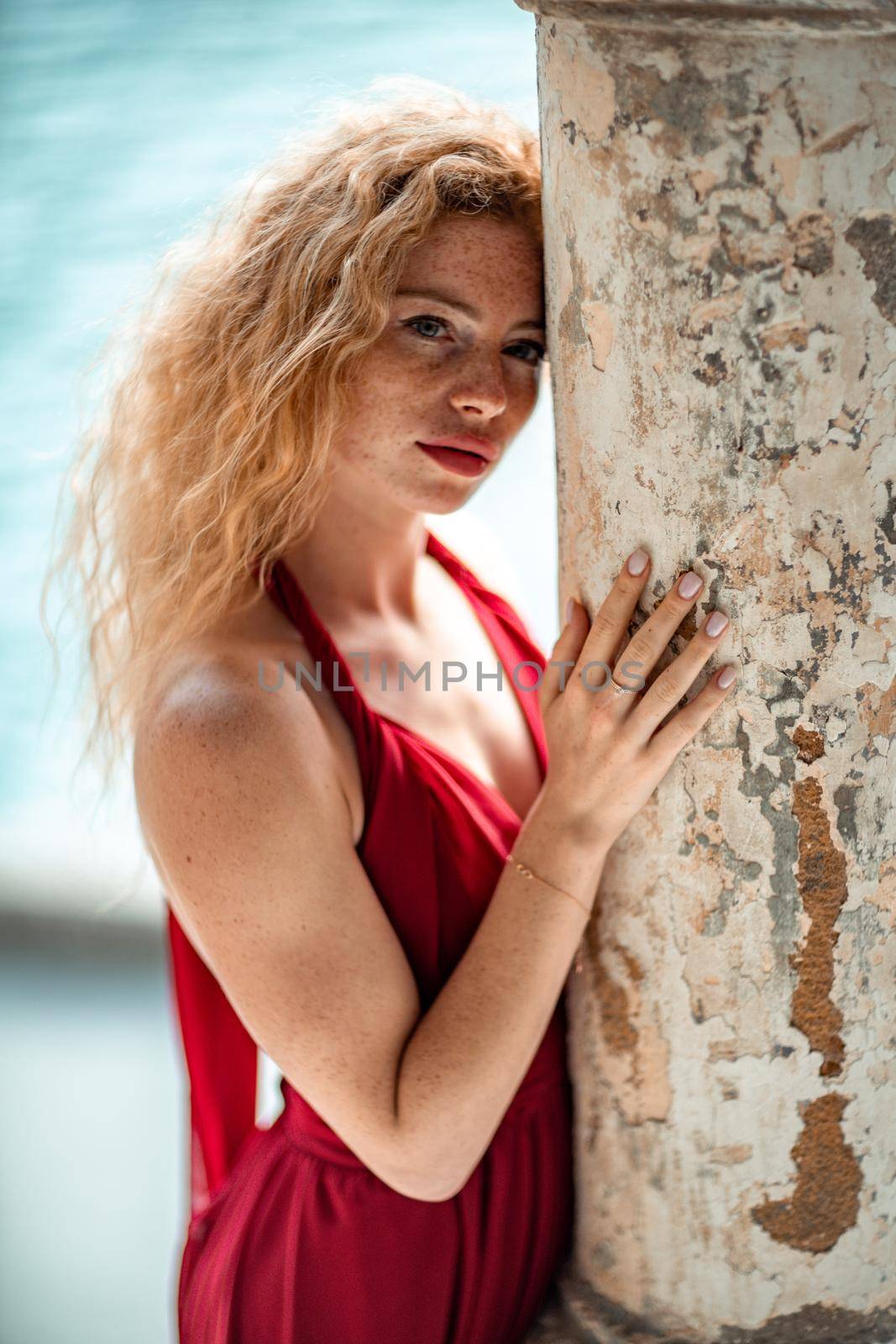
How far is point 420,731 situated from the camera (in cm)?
197

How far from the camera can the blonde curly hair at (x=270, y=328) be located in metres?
1.73

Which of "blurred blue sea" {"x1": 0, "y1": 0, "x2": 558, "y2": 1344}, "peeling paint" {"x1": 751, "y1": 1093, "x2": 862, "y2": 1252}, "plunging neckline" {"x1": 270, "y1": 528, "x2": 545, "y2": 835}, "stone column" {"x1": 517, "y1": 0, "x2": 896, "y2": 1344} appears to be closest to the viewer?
"stone column" {"x1": 517, "y1": 0, "x2": 896, "y2": 1344}

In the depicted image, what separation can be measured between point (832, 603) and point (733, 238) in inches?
14.0

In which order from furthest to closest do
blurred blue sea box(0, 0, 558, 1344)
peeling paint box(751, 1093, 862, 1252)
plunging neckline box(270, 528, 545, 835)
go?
1. blurred blue sea box(0, 0, 558, 1344)
2. plunging neckline box(270, 528, 545, 835)
3. peeling paint box(751, 1093, 862, 1252)

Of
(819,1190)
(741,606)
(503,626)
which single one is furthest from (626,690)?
(503,626)

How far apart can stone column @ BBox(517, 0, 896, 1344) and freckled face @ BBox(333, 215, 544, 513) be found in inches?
6.5

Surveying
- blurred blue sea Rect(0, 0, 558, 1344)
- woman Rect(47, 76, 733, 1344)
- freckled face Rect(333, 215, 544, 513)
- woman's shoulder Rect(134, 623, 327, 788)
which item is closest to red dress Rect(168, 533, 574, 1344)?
woman Rect(47, 76, 733, 1344)

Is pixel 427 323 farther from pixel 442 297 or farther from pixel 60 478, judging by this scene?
pixel 60 478

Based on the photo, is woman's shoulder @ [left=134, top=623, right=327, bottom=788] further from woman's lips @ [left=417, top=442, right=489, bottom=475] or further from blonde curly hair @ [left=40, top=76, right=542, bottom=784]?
woman's lips @ [left=417, top=442, right=489, bottom=475]

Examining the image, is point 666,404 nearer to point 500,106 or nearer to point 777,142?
point 777,142

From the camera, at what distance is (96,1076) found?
4312 millimetres

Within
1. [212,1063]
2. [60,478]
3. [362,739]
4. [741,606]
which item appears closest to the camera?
[741,606]

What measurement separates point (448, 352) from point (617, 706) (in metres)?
0.49

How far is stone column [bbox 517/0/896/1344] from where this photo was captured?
130 centimetres
